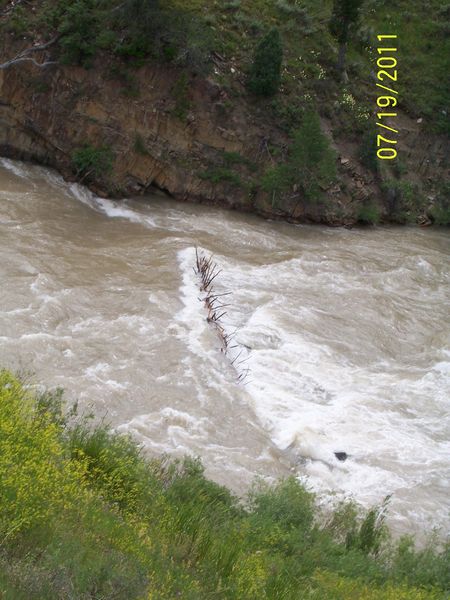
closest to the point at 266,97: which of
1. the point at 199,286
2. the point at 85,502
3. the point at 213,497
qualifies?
the point at 199,286

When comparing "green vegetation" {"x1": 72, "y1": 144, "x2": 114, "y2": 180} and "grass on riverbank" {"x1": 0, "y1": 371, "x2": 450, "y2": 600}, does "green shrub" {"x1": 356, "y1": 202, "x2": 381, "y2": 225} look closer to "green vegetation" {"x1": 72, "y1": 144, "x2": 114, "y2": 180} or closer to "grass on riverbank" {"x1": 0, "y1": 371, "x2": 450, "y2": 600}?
"green vegetation" {"x1": 72, "y1": 144, "x2": 114, "y2": 180}

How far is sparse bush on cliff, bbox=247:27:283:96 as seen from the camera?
22922 millimetres

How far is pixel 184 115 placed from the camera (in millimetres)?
22594

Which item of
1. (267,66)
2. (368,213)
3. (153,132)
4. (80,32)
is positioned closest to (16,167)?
(153,132)

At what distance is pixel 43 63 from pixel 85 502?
18585mm

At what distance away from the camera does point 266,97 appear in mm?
23859

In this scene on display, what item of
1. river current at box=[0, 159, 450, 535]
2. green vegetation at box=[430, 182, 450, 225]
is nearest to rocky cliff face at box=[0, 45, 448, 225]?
river current at box=[0, 159, 450, 535]

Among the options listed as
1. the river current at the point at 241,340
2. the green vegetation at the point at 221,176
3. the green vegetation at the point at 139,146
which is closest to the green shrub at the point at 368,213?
the river current at the point at 241,340

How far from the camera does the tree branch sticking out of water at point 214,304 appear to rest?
13211 mm

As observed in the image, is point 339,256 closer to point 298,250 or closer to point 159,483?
point 298,250
